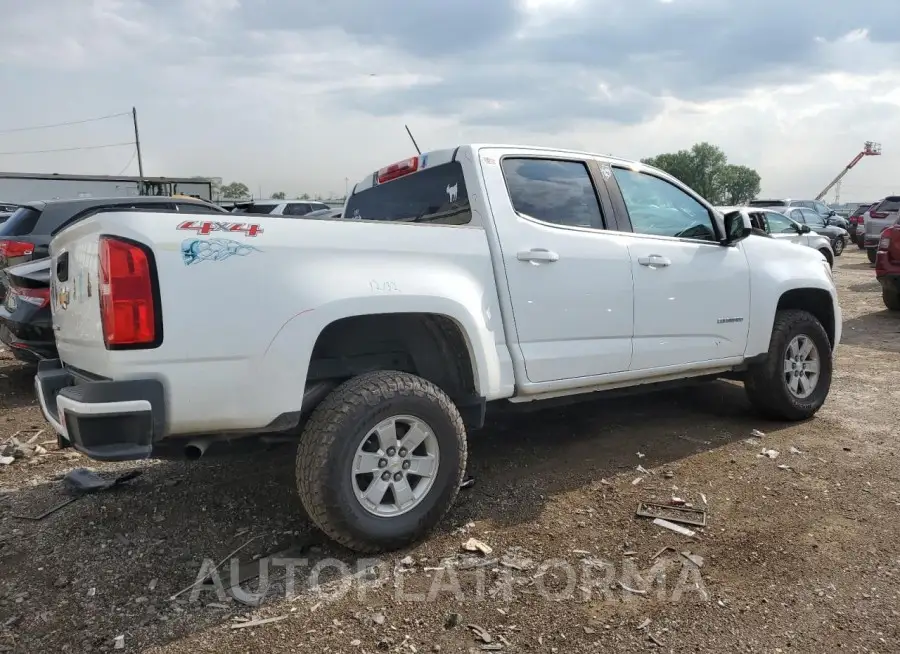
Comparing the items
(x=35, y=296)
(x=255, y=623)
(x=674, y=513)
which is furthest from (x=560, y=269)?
(x=35, y=296)

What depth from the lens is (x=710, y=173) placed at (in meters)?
81.1

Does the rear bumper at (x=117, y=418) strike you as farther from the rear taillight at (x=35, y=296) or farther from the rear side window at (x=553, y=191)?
the rear taillight at (x=35, y=296)

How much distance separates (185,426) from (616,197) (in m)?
2.88

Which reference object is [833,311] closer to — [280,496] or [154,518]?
[280,496]

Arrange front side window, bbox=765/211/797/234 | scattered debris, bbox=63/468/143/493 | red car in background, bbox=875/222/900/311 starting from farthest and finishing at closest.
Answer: front side window, bbox=765/211/797/234 < red car in background, bbox=875/222/900/311 < scattered debris, bbox=63/468/143/493

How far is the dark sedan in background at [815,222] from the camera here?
18.0 m

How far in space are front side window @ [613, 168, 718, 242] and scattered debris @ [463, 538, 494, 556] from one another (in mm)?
2187

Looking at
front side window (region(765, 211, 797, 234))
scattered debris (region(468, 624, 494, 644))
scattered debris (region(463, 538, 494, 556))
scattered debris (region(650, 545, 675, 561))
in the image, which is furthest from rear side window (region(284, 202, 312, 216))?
scattered debris (region(468, 624, 494, 644))

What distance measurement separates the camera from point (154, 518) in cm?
356

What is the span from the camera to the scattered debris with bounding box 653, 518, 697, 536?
335 centimetres

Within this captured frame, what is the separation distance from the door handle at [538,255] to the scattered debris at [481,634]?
1.83 metres

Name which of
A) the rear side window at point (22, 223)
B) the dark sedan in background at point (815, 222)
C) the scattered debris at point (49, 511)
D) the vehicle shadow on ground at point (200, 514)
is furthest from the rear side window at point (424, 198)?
the dark sedan in background at point (815, 222)

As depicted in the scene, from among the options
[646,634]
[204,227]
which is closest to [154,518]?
[204,227]

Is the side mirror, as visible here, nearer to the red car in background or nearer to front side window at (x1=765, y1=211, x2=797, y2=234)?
the red car in background
